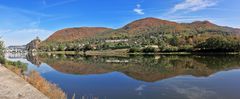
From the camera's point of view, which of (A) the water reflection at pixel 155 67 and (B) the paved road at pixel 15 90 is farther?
(A) the water reflection at pixel 155 67

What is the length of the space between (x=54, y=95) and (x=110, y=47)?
155m

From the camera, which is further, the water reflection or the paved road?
the water reflection

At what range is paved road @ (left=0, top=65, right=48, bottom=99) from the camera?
636 inches

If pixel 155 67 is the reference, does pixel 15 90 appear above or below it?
above

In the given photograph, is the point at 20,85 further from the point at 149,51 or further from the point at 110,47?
the point at 110,47

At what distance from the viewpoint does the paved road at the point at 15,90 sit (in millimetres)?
16156

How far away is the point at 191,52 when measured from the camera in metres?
115

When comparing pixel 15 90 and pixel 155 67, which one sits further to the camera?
pixel 155 67

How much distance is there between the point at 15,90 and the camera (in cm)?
1764

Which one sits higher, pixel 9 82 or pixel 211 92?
pixel 9 82

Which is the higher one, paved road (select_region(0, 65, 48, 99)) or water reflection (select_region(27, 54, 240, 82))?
paved road (select_region(0, 65, 48, 99))

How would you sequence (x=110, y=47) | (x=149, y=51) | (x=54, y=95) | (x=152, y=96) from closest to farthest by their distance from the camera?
1. (x=54, y=95)
2. (x=152, y=96)
3. (x=149, y=51)
4. (x=110, y=47)

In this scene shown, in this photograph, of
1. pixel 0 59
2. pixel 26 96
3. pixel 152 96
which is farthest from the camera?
pixel 0 59

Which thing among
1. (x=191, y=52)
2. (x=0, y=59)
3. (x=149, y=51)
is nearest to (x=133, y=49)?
(x=149, y=51)
